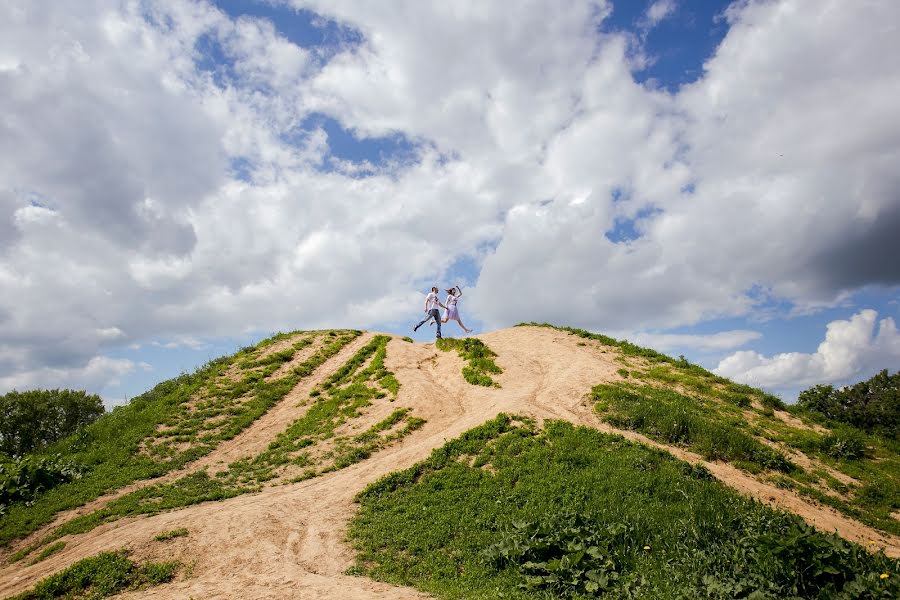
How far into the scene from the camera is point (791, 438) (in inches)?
736

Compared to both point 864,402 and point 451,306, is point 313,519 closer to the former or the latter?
point 451,306

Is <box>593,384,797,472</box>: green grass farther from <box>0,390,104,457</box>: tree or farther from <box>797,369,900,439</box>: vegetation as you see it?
<box>0,390,104,457</box>: tree

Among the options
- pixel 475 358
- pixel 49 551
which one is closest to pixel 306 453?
pixel 49 551

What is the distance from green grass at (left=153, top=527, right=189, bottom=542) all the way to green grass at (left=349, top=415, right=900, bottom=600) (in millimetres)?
4340

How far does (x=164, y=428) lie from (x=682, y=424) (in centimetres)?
2347

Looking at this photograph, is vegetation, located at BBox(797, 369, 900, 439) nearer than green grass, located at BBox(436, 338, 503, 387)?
No

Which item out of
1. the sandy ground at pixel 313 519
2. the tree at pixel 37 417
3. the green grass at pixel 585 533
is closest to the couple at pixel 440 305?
the sandy ground at pixel 313 519

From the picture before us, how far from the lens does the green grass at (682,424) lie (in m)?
16.9

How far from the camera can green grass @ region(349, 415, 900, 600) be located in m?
8.47

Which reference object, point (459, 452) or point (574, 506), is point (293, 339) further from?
point (574, 506)

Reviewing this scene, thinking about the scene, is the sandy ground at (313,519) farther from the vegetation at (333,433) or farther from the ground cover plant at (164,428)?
the ground cover plant at (164,428)

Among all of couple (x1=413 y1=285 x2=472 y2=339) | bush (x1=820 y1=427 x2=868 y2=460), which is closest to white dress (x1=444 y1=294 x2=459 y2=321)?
couple (x1=413 y1=285 x2=472 y2=339)

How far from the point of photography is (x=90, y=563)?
11133mm

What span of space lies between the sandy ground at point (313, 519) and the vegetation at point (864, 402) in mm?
34448
